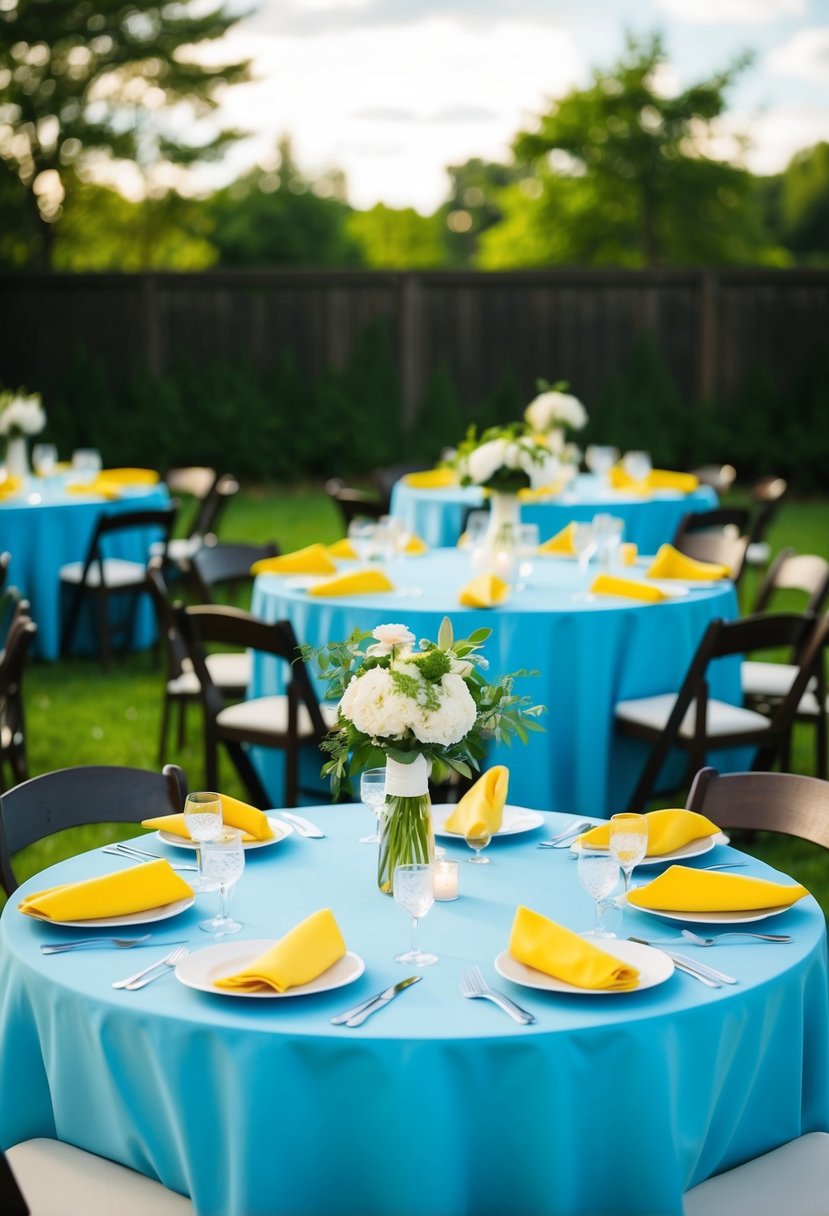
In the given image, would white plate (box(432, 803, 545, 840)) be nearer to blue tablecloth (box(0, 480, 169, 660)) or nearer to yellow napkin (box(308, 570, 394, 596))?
yellow napkin (box(308, 570, 394, 596))

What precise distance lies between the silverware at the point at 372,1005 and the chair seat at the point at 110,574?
628 cm

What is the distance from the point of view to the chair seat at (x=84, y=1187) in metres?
2.34

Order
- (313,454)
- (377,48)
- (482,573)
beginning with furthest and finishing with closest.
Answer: (377,48) < (313,454) < (482,573)

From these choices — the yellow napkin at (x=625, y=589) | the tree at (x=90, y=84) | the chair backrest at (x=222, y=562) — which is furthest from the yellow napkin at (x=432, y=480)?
the tree at (x=90, y=84)

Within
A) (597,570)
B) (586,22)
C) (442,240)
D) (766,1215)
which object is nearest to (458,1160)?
(766,1215)

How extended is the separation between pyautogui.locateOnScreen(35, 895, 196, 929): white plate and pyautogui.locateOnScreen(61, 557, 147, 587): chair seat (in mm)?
5836

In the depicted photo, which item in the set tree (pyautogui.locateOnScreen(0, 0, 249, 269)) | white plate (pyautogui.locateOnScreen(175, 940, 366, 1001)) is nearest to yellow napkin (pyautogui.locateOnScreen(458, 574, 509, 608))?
white plate (pyautogui.locateOnScreen(175, 940, 366, 1001))

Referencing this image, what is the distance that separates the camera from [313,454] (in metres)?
15.6

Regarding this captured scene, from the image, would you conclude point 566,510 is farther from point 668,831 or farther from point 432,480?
point 668,831

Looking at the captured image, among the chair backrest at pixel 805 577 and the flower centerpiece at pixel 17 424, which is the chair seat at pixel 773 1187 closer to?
the chair backrest at pixel 805 577

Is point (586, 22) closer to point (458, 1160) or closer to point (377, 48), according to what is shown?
point (377, 48)

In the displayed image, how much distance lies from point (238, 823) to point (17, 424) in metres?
6.61

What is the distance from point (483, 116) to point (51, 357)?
2330 cm

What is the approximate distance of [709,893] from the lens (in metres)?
2.68
